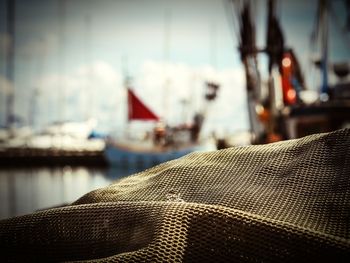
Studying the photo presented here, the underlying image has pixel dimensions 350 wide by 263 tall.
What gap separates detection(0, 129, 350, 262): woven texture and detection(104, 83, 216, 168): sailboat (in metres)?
40.2

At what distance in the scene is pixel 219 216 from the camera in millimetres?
1621

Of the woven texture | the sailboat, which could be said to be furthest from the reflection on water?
the woven texture

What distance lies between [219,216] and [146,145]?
139 feet

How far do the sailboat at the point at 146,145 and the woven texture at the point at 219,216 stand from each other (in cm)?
4024

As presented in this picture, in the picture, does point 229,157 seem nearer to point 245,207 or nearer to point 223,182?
point 223,182

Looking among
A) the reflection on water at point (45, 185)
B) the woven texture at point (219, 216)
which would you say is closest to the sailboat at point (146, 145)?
the reflection on water at point (45, 185)

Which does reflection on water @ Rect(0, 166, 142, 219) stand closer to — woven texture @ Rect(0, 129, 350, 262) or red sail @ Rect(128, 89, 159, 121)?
red sail @ Rect(128, 89, 159, 121)

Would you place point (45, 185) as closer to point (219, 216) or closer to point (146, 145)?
point (146, 145)

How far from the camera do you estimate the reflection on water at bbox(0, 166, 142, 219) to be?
25856 mm

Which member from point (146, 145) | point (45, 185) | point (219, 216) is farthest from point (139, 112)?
point (219, 216)

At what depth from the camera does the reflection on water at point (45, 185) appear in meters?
25.9

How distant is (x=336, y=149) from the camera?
6.64 feet

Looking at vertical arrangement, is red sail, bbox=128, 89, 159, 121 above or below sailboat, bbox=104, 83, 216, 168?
above

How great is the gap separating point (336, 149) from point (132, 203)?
1180 millimetres
